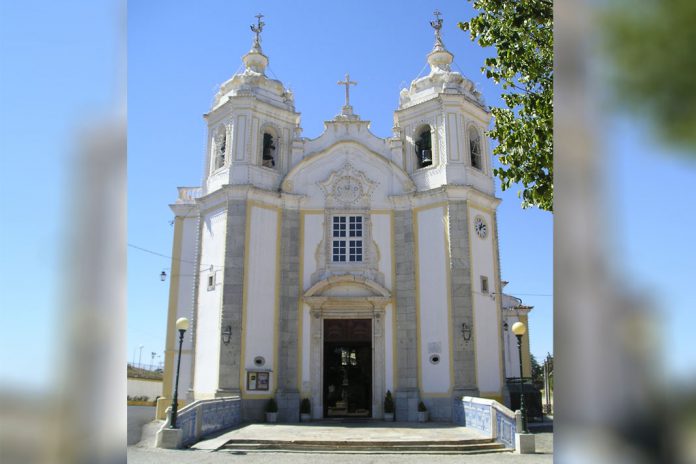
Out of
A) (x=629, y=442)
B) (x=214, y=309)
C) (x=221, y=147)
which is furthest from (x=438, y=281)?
(x=629, y=442)

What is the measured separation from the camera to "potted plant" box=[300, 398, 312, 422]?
17.4 meters

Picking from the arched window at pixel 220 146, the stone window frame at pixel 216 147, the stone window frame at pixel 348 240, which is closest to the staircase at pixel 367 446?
the stone window frame at pixel 348 240

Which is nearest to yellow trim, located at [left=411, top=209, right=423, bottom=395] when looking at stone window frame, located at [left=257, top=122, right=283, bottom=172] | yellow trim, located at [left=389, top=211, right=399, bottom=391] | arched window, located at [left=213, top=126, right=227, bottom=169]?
yellow trim, located at [left=389, top=211, right=399, bottom=391]

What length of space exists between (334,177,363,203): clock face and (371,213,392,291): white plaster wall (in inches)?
38.9

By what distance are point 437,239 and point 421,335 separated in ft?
10.3

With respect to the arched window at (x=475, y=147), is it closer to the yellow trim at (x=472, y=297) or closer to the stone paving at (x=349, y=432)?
the yellow trim at (x=472, y=297)

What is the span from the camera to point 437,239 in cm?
1844

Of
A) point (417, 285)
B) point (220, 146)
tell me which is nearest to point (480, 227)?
point (417, 285)

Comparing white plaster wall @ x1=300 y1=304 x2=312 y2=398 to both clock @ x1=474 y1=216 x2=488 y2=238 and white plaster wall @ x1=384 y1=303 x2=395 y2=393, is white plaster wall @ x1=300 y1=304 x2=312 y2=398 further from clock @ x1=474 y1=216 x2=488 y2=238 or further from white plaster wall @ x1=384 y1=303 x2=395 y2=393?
clock @ x1=474 y1=216 x2=488 y2=238

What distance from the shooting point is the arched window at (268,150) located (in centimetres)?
2008

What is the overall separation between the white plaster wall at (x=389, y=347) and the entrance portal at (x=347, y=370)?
597 mm

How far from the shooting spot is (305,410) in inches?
687

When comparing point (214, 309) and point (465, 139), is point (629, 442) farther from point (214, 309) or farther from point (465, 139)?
point (465, 139)

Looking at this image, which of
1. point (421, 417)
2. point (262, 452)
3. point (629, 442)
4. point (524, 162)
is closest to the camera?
point (629, 442)
